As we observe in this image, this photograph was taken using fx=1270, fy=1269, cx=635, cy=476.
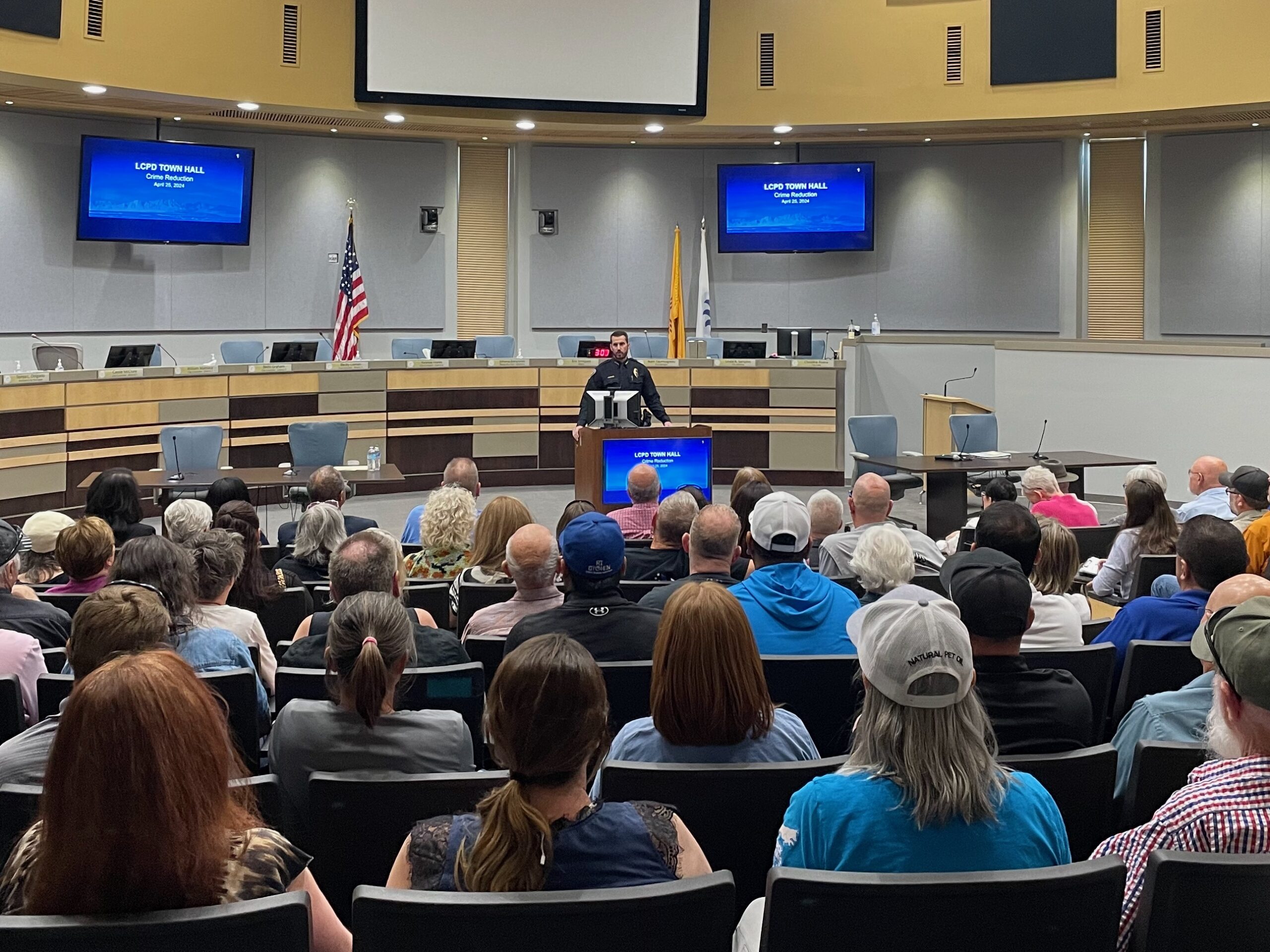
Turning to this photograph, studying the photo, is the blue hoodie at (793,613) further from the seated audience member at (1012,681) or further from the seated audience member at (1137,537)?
the seated audience member at (1137,537)

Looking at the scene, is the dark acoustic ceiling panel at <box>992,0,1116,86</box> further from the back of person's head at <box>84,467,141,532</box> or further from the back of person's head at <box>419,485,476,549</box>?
the back of person's head at <box>84,467,141,532</box>

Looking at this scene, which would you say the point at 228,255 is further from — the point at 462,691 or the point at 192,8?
the point at 462,691

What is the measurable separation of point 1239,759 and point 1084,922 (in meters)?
0.48

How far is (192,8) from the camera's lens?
11656 millimetres

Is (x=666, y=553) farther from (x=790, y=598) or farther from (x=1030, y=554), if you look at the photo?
(x=1030, y=554)

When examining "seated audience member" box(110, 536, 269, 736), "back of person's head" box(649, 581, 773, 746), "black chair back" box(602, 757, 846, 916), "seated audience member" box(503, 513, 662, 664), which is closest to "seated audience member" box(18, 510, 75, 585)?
"seated audience member" box(110, 536, 269, 736)

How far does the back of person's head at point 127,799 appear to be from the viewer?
157 cm

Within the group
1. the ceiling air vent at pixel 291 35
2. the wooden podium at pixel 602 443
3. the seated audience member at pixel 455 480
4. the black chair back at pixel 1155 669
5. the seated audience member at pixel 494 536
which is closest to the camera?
the black chair back at pixel 1155 669

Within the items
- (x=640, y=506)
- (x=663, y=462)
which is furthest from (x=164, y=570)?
(x=663, y=462)

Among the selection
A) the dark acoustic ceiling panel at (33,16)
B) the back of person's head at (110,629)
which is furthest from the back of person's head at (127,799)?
the dark acoustic ceiling panel at (33,16)

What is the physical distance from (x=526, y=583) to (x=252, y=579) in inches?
45.4

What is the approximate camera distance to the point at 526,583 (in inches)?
162

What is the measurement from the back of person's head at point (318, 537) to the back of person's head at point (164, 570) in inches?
57.8

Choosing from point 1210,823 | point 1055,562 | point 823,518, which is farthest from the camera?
point 823,518
